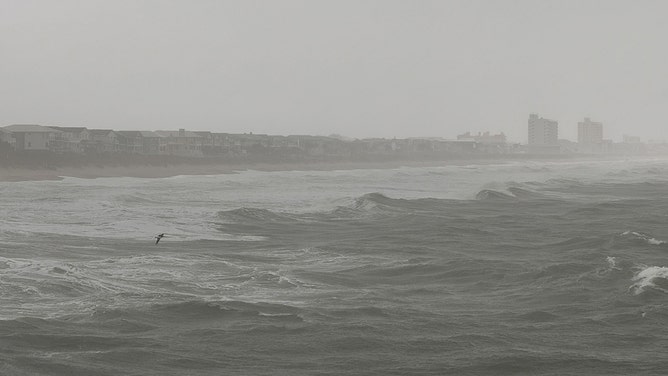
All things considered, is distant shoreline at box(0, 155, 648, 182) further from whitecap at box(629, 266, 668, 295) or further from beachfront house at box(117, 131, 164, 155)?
whitecap at box(629, 266, 668, 295)


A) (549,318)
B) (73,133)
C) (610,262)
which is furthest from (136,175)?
(549,318)

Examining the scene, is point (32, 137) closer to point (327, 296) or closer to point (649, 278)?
point (327, 296)

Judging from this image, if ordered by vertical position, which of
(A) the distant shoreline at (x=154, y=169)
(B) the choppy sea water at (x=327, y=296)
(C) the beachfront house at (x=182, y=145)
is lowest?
(B) the choppy sea water at (x=327, y=296)

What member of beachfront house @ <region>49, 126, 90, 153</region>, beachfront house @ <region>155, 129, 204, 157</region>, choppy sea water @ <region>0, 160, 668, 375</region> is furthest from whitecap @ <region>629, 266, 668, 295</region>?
beachfront house @ <region>155, 129, 204, 157</region>

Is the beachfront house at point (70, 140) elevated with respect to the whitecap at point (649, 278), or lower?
elevated

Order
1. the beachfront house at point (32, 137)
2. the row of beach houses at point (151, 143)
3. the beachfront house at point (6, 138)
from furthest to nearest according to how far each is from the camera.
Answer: the row of beach houses at point (151, 143), the beachfront house at point (32, 137), the beachfront house at point (6, 138)

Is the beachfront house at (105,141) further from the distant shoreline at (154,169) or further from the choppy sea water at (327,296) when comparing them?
the choppy sea water at (327,296)

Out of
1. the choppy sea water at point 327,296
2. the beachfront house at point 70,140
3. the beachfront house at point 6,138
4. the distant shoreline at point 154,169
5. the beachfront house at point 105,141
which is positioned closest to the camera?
the choppy sea water at point 327,296

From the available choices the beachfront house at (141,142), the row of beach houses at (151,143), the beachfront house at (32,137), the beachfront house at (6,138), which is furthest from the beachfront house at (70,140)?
the beachfront house at (141,142)

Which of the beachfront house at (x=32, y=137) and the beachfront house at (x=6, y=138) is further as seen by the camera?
the beachfront house at (x=32, y=137)

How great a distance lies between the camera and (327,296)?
20.7 metres

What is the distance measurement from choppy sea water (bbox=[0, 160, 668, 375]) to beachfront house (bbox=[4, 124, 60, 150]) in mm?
66361

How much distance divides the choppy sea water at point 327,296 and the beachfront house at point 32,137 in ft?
218

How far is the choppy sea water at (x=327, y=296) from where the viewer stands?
15.3 metres
